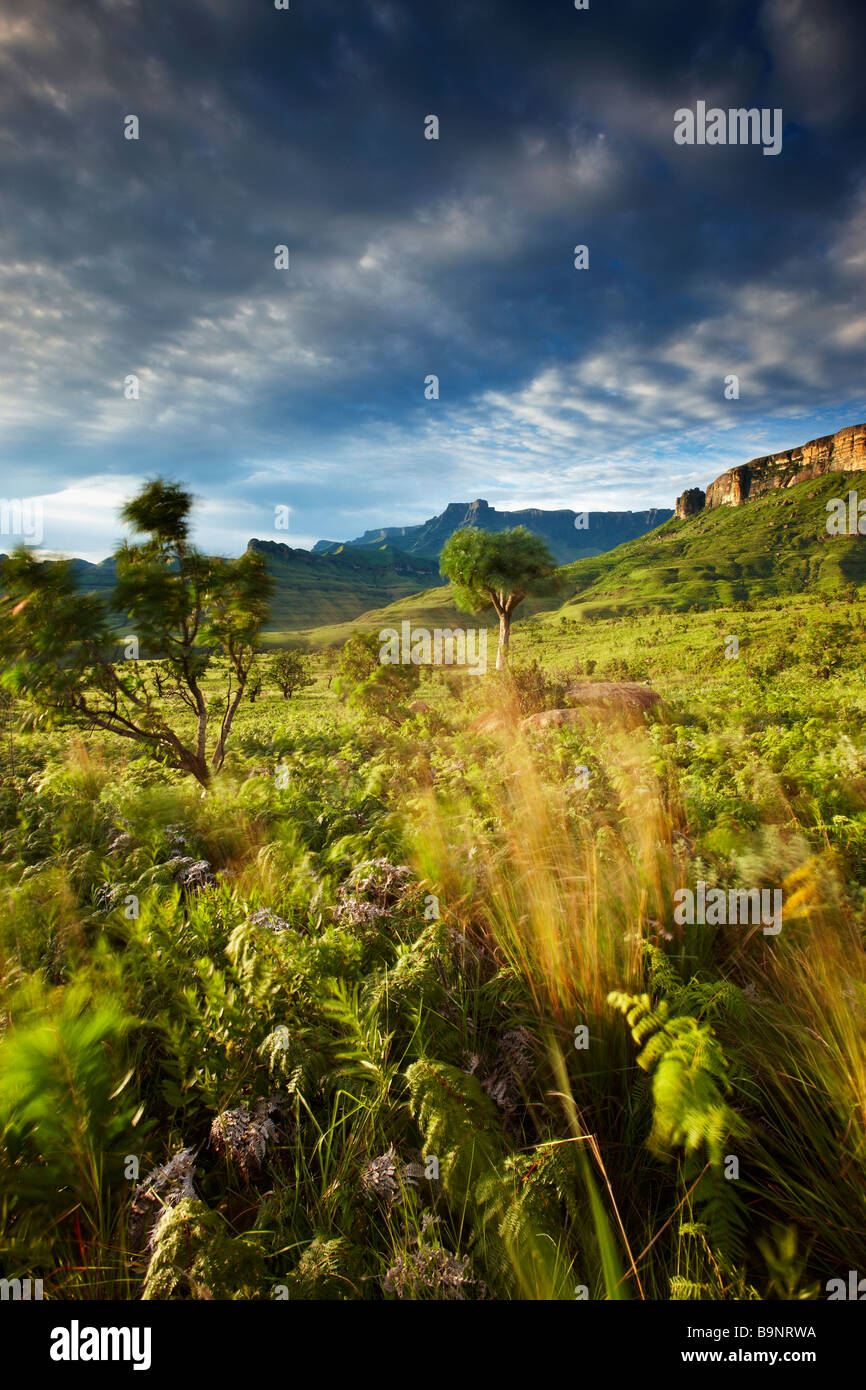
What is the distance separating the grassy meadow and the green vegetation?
0.6 inches

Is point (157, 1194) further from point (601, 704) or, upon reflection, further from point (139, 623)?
point (601, 704)

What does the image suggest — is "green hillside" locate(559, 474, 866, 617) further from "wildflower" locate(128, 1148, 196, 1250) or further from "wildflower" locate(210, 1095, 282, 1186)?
"wildflower" locate(128, 1148, 196, 1250)

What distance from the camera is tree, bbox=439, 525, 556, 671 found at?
27969 millimetres

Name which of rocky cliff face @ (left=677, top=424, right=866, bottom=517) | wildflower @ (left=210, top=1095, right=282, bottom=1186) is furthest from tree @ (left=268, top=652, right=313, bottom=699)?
rocky cliff face @ (left=677, top=424, right=866, bottom=517)

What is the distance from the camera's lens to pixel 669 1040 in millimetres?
1919

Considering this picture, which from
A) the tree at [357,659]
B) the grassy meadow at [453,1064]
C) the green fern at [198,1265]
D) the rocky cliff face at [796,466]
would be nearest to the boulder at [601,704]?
the tree at [357,659]

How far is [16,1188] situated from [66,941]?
5.58ft

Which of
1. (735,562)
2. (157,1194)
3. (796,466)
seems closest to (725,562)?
(735,562)

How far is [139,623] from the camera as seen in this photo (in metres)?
7.31

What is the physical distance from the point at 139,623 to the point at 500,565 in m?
23.3

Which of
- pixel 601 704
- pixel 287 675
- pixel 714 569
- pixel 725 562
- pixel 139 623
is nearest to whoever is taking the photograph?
pixel 139 623

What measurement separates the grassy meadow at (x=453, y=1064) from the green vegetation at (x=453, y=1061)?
0.01 m

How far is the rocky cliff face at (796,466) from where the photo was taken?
15162 cm

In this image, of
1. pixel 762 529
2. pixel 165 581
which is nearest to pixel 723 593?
pixel 762 529
